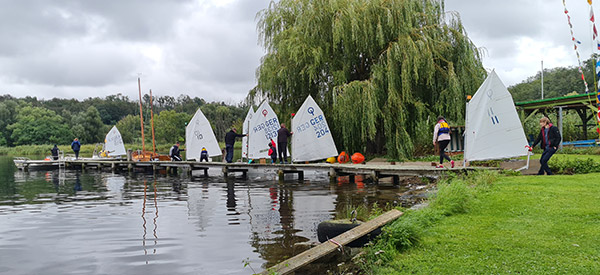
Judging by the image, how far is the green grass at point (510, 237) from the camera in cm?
409

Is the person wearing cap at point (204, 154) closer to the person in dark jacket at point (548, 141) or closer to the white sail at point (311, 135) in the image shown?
the white sail at point (311, 135)

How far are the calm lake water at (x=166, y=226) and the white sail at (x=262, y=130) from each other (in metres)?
4.04

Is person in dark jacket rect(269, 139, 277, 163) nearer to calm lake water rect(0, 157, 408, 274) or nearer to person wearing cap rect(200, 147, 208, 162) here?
calm lake water rect(0, 157, 408, 274)

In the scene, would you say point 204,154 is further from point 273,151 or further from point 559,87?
point 559,87

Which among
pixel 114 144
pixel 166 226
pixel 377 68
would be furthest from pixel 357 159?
pixel 114 144

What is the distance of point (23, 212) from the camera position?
1091cm

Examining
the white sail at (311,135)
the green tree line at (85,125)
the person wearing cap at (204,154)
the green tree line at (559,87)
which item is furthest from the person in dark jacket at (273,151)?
the green tree line at (85,125)

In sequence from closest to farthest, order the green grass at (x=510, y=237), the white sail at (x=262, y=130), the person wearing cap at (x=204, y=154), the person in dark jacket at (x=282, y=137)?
the green grass at (x=510, y=237), the person in dark jacket at (x=282, y=137), the white sail at (x=262, y=130), the person wearing cap at (x=204, y=154)

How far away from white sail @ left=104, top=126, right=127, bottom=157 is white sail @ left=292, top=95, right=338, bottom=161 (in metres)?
17.3

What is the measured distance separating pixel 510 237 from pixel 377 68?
12.8m

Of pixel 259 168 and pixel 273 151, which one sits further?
pixel 273 151

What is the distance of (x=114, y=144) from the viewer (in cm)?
3025

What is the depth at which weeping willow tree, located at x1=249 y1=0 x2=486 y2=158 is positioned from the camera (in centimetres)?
1681

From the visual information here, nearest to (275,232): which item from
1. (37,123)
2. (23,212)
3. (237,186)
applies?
(23,212)
